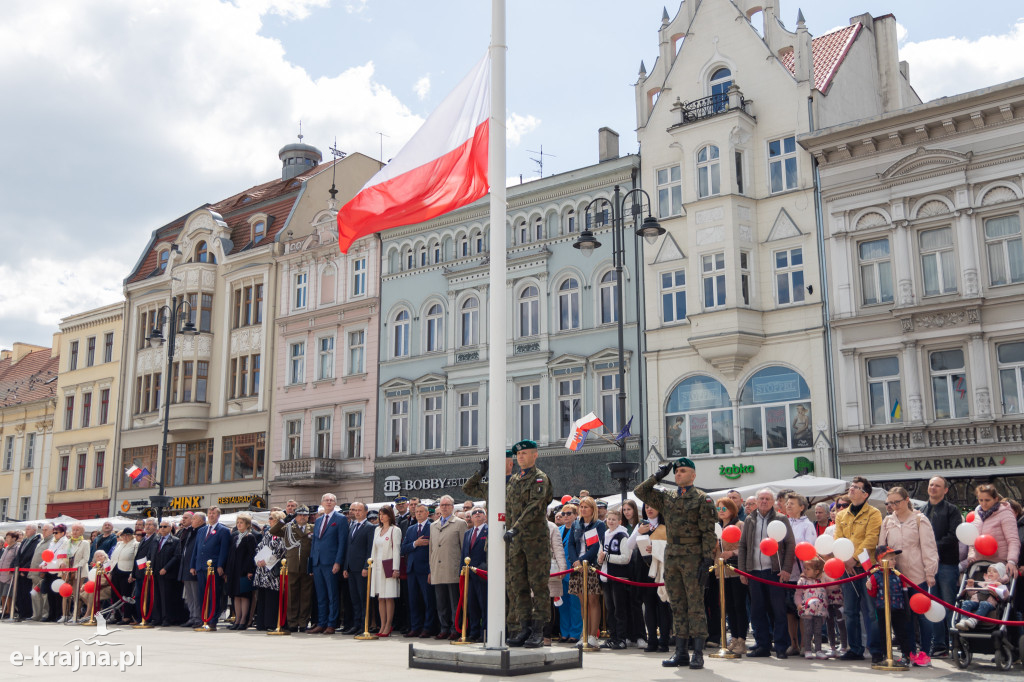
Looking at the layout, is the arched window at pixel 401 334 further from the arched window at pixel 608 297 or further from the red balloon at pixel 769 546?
the red balloon at pixel 769 546

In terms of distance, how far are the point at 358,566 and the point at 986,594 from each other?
910cm

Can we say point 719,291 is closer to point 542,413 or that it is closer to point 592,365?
point 592,365

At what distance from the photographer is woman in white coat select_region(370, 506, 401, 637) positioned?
1530cm

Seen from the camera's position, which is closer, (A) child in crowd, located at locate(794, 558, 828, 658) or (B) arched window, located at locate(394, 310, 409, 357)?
(A) child in crowd, located at locate(794, 558, 828, 658)

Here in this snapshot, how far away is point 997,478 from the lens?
24109 millimetres

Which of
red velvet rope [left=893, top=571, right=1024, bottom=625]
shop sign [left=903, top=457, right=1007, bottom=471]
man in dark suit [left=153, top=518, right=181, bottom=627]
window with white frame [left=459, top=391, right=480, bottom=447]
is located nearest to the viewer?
red velvet rope [left=893, top=571, right=1024, bottom=625]

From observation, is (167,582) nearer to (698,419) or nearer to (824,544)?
(824,544)

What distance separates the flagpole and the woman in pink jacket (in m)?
5.42

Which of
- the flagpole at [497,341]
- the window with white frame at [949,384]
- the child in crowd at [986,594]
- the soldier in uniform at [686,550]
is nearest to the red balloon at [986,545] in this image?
the child in crowd at [986,594]

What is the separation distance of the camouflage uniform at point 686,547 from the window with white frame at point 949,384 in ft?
55.0

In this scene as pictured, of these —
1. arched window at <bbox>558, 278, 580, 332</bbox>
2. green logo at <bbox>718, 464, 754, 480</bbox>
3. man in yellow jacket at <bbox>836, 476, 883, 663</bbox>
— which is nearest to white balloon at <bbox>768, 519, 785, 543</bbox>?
man in yellow jacket at <bbox>836, 476, 883, 663</bbox>

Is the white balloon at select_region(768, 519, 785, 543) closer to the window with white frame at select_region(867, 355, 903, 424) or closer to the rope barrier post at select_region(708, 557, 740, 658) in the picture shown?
the rope barrier post at select_region(708, 557, 740, 658)

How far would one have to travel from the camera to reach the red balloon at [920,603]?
10.5 meters

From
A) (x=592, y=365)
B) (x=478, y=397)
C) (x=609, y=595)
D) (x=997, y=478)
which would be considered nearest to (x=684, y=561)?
(x=609, y=595)
